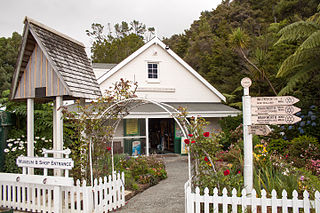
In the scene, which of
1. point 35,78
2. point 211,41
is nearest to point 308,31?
point 35,78

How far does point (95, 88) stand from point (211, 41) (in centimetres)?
2459

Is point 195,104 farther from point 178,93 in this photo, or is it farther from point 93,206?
point 93,206

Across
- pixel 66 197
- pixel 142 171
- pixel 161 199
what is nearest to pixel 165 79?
pixel 142 171

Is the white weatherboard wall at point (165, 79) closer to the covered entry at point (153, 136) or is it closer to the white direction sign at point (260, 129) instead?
the covered entry at point (153, 136)

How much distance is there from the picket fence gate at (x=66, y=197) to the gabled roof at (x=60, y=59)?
197 cm

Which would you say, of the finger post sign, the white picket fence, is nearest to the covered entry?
the white picket fence

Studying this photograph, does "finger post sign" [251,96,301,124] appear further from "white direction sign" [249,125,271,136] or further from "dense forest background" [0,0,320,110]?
"dense forest background" [0,0,320,110]

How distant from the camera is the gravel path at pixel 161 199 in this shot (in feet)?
20.2

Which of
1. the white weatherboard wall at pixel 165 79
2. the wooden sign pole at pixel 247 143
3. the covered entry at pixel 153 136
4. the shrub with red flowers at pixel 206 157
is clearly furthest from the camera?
the white weatherboard wall at pixel 165 79

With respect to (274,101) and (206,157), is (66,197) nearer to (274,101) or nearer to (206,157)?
(206,157)

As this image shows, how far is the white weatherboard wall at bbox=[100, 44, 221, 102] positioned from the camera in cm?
1573

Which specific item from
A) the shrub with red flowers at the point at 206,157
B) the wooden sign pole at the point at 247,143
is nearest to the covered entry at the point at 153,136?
the shrub with red flowers at the point at 206,157

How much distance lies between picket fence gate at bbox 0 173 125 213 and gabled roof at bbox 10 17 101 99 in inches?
77.7

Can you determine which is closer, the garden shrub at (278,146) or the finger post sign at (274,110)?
the finger post sign at (274,110)
